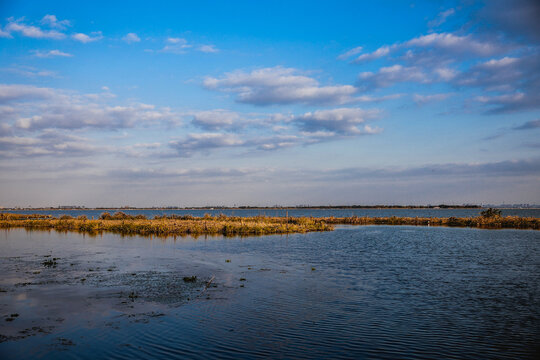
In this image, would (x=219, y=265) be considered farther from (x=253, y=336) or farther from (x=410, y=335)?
(x=410, y=335)

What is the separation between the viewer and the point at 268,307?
1544 centimetres

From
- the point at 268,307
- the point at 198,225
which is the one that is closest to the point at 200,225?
the point at 198,225

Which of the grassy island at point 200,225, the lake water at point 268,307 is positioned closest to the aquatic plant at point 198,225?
the grassy island at point 200,225

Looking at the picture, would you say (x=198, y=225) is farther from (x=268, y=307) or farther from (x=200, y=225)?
(x=268, y=307)

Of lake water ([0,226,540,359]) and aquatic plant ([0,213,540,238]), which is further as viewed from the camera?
aquatic plant ([0,213,540,238])

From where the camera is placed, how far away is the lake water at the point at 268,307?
11.1 metres

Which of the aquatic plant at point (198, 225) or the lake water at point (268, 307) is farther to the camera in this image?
the aquatic plant at point (198, 225)

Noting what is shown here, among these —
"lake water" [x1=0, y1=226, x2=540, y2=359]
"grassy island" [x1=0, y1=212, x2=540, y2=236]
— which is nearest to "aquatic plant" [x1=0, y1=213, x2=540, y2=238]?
"grassy island" [x1=0, y1=212, x2=540, y2=236]

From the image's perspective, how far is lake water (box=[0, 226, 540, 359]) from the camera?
11.1 metres

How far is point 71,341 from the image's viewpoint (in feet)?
37.5

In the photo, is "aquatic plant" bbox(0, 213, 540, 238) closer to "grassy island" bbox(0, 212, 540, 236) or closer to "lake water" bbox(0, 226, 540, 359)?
"grassy island" bbox(0, 212, 540, 236)

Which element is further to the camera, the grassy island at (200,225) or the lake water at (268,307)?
the grassy island at (200,225)

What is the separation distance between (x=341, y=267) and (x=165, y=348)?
16790 mm

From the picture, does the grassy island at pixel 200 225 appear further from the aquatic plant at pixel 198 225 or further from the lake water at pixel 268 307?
the lake water at pixel 268 307
